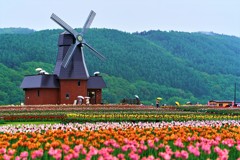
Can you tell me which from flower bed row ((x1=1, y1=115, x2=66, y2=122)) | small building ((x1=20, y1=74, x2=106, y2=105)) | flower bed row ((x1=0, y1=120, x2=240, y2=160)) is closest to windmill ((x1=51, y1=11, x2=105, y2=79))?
small building ((x1=20, y1=74, x2=106, y2=105))

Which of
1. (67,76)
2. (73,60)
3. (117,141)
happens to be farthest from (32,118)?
(73,60)

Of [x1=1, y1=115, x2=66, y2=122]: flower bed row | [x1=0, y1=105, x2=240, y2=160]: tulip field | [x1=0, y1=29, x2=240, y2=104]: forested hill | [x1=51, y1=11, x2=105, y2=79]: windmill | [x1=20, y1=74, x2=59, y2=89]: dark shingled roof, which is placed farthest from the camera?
[x1=0, y1=29, x2=240, y2=104]: forested hill

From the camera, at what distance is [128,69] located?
150 meters

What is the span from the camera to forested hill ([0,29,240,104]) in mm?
121000

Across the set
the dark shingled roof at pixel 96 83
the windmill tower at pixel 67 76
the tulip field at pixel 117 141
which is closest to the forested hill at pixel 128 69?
the dark shingled roof at pixel 96 83

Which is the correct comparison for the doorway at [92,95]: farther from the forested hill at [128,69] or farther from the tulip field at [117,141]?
the forested hill at [128,69]

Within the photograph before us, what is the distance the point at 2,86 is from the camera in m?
101

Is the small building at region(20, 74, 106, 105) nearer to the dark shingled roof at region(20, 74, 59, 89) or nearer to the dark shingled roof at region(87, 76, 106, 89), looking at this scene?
the dark shingled roof at region(20, 74, 59, 89)

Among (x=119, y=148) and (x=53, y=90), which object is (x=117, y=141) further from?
(x=53, y=90)

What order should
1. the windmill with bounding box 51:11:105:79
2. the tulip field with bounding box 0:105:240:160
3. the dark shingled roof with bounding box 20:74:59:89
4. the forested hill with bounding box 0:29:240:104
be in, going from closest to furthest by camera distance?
the tulip field with bounding box 0:105:240:160
the windmill with bounding box 51:11:105:79
the dark shingled roof with bounding box 20:74:59:89
the forested hill with bounding box 0:29:240:104

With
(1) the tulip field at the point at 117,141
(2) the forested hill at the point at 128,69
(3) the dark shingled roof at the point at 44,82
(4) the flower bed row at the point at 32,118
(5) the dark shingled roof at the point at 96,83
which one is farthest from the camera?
(2) the forested hill at the point at 128,69

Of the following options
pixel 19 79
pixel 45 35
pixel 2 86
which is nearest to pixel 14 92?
pixel 2 86

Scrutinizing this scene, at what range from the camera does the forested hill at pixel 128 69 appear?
12100cm

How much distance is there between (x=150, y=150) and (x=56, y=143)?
208cm
